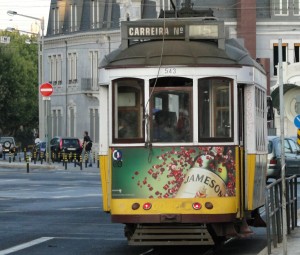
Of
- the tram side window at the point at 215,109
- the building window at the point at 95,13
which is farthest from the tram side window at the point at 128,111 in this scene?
the building window at the point at 95,13

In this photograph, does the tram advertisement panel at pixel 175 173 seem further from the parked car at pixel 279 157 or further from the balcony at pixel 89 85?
the balcony at pixel 89 85

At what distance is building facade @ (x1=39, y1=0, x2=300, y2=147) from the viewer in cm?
8806

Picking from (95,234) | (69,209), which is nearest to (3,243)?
(95,234)

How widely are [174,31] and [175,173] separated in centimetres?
198

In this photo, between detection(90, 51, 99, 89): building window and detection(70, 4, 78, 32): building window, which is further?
detection(70, 4, 78, 32): building window

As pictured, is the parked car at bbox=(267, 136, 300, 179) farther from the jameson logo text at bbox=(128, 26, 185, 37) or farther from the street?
the jameson logo text at bbox=(128, 26, 185, 37)

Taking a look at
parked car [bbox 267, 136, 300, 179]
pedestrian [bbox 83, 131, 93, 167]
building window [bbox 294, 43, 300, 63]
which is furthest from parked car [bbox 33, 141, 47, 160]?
parked car [bbox 267, 136, 300, 179]

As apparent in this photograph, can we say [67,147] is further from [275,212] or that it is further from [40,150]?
[275,212]

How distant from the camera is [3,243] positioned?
2119 cm

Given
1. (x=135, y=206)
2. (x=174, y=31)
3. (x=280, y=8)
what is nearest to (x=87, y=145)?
(x=280, y=8)

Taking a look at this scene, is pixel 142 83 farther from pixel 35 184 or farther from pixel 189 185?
pixel 35 184

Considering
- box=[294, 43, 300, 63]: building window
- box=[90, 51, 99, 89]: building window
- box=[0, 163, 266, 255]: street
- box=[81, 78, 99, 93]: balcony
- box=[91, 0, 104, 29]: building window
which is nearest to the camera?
box=[0, 163, 266, 255]: street

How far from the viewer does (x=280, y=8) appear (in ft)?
294

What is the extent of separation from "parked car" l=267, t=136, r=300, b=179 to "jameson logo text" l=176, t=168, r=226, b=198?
24.2 meters
